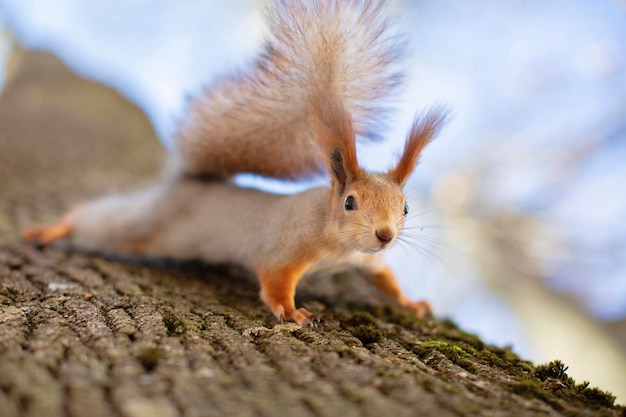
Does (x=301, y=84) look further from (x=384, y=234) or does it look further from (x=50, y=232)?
(x=50, y=232)

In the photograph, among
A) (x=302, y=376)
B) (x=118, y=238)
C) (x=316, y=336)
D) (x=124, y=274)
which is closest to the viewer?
(x=302, y=376)

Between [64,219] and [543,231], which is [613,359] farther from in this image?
[64,219]

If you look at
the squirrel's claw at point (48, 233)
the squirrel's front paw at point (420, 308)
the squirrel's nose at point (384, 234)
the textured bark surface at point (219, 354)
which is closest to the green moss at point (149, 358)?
the textured bark surface at point (219, 354)

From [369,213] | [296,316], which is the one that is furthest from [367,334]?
[369,213]

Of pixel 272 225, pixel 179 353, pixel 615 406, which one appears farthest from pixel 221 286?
pixel 615 406

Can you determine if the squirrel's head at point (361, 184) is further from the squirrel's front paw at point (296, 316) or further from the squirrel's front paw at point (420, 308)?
the squirrel's front paw at point (420, 308)

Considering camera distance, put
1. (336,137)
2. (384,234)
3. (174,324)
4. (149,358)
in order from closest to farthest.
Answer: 1. (149,358)
2. (174,324)
3. (384,234)
4. (336,137)
